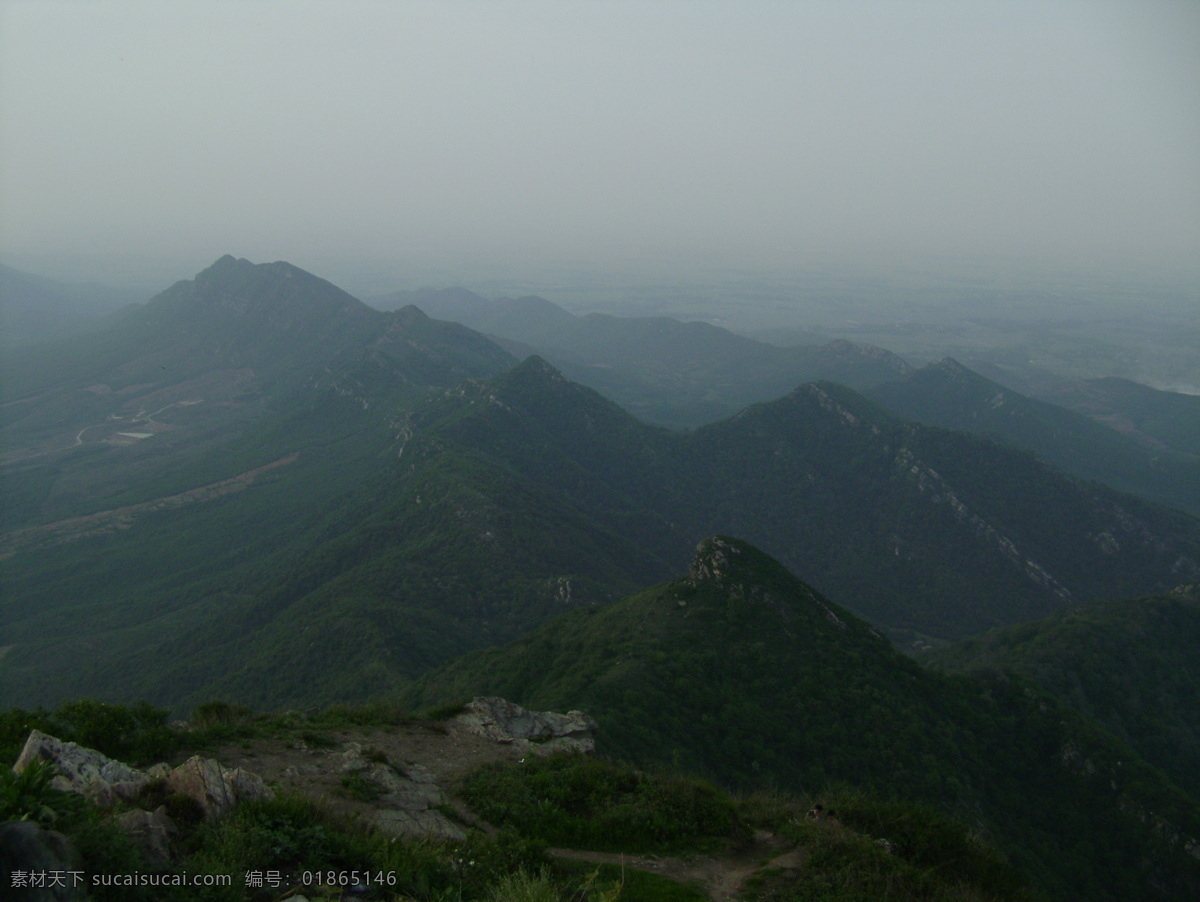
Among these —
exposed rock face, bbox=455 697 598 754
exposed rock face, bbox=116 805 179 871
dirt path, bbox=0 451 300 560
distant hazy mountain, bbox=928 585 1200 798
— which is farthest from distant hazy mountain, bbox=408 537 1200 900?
dirt path, bbox=0 451 300 560

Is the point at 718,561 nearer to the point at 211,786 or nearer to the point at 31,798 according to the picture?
the point at 211,786

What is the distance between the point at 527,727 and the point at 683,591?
3552cm

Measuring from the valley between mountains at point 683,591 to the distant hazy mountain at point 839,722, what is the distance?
0.27m

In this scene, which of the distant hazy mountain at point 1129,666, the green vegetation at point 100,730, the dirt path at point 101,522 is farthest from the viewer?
the dirt path at point 101,522

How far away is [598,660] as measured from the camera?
52.6 m

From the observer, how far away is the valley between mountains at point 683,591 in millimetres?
45625

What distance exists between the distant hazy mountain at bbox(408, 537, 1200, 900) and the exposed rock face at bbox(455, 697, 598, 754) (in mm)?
4056

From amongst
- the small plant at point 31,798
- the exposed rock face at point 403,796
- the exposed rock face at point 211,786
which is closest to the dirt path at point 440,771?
the exposed rock face at point 403,796

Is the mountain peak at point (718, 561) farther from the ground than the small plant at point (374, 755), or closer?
closer

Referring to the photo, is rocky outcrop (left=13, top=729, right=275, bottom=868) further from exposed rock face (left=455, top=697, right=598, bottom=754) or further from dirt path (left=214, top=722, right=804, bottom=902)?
exposed rock face (left=455, top=697, right=598, bottom=754)

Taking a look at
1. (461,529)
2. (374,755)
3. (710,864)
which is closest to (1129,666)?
(710,864)

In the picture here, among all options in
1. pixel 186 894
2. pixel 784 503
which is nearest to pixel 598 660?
pixel 186 894

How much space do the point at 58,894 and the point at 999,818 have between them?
56.1 metres

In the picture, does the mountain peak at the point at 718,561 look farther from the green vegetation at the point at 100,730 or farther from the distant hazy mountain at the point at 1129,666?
the green vegetation at the point at 100,730
